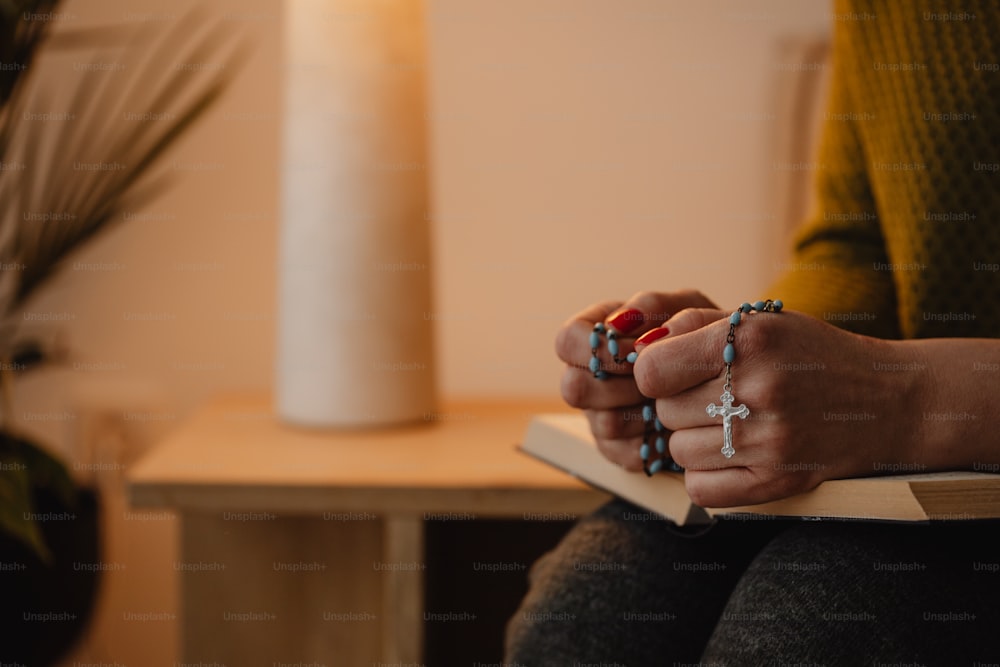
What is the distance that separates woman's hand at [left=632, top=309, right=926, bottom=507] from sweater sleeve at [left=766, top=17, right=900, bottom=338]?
23 centimetres

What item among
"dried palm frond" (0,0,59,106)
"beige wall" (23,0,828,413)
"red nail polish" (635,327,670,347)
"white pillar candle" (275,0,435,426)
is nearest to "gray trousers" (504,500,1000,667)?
"red nail polish" (635,327,670,347)

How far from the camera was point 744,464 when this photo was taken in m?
0.50

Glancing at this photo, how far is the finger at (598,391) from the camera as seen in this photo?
1.92ft

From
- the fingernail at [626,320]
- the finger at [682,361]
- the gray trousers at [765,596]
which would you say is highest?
the fingernail at [626,320]

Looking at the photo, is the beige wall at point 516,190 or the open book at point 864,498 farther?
the beige wall at point 516,190

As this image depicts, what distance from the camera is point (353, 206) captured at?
98 centimetres

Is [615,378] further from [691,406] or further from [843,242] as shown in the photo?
[843,242]

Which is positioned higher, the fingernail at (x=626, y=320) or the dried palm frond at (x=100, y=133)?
the dried palm frond at (x=100, y=133)

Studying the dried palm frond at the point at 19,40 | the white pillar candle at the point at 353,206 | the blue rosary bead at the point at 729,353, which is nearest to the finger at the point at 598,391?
the blue rosary bead at the point at 729,353

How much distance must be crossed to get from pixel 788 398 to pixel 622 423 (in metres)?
0.13

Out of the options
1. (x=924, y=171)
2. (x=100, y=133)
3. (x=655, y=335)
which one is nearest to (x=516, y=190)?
(x=100, y=133)

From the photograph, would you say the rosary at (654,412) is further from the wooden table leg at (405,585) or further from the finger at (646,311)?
the wooden table leg at (405,585)

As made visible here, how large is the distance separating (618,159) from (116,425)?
2.51ft

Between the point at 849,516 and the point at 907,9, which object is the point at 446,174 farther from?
the point at 849,516
